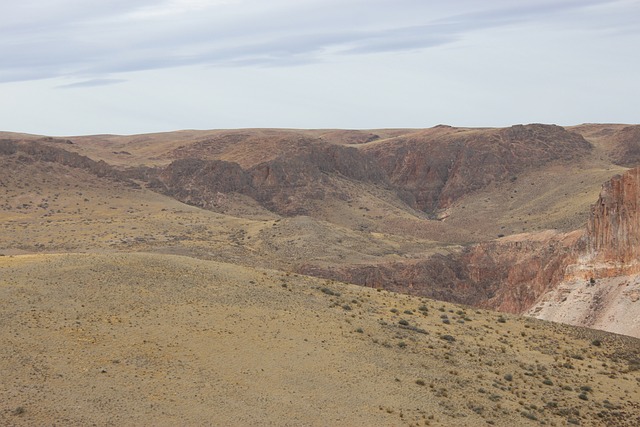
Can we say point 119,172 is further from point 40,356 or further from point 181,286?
point 40,356

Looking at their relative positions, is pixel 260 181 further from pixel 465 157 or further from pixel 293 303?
pixel 293 303

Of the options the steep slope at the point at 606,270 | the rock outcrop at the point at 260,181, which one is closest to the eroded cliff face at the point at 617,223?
the steep slope at the point at 606,270

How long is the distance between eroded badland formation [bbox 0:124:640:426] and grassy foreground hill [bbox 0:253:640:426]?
0.10m

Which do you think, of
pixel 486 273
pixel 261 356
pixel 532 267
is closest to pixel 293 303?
pixel 261 356

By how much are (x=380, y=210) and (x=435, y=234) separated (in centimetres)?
1369

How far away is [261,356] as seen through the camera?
33.4m

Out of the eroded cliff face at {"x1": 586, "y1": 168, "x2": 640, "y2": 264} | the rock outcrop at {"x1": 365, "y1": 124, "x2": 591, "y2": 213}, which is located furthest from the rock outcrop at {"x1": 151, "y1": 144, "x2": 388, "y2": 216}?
the eroded cliff face at {"x1": 586, "y1": 168, "x2": 640, "y2": 264}

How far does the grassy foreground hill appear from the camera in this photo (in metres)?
28.8

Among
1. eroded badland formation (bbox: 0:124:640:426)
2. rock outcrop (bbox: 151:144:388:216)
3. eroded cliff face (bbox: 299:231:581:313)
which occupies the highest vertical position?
rock outcrop (bbox: 151:144:388:216)

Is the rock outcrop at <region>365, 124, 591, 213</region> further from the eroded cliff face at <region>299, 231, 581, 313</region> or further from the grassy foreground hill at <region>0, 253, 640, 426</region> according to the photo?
the grassy foreground hill at <region>0, 253, 640, 426</region>

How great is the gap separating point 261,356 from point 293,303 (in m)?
7.09

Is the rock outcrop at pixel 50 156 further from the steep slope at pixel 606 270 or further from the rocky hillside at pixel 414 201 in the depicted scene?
the steep slope at pixel 606 270

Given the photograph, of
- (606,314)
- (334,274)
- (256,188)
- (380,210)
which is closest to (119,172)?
(256,188)

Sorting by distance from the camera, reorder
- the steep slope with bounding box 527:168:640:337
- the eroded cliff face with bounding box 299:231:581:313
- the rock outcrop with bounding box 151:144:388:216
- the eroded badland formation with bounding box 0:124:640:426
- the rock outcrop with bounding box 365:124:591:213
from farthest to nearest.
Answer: the rock outcrop with bounding box 365:124:591:213 → the rock outcrop with bounding box 151:144:388:216 → the eroded cliff face with bounding box 299:231:581:313 → the steep slope with bounding box 527:168:640:337 → the eroded badland formation with bounding box 0:124:640:426
